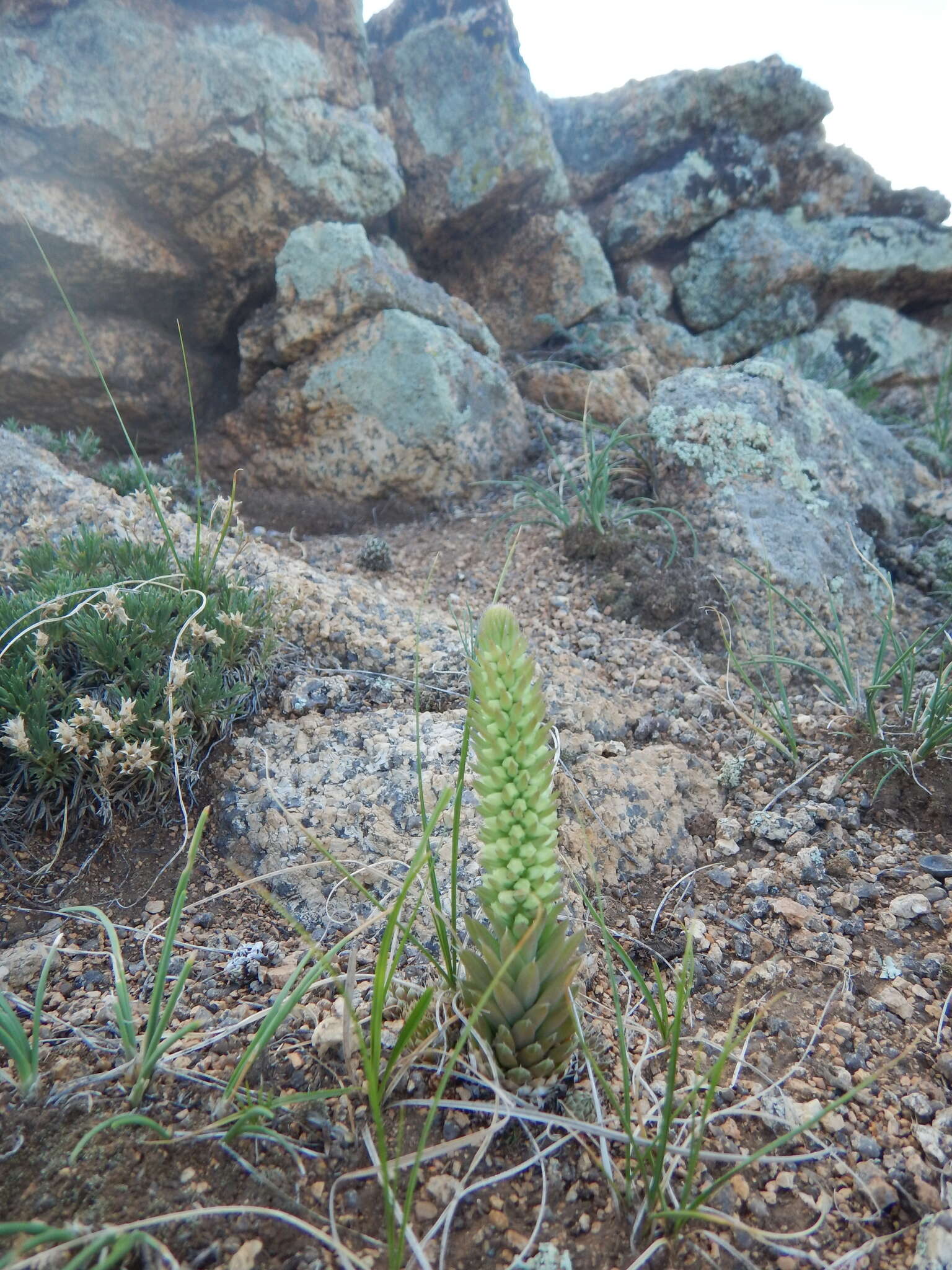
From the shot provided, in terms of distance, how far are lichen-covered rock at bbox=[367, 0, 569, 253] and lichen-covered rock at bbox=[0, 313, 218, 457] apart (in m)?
2.21

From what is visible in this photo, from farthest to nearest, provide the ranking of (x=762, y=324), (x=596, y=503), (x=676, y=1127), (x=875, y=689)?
(x=762, y=324) < (x=596, y=503) < (x=875, y=689) < (x=676, y=1127)

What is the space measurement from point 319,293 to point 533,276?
6.86 feet

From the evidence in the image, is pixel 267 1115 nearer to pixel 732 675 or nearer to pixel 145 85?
pixel 732 675

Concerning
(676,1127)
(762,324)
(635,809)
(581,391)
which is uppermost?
(762,324)

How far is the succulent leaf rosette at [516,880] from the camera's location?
1.39 m

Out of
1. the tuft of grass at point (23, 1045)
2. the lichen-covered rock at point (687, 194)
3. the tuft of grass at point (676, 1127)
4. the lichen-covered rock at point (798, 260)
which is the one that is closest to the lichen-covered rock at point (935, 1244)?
the tuft of grass at point (676, 1127)

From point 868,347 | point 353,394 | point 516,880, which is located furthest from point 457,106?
point 516,880

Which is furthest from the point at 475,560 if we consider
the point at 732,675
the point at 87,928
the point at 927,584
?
the point at 87,928

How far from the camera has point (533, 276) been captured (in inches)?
259

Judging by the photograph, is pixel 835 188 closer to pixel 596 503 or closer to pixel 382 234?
pixel 382 234

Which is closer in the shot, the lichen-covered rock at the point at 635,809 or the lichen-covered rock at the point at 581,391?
the lichen-covered rock at the point at 635,809

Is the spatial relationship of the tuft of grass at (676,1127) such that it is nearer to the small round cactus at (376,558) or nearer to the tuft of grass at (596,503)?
the tuft of grass at (596,503)

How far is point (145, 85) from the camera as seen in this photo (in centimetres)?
501

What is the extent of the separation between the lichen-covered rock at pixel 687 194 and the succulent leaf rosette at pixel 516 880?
6.60m
